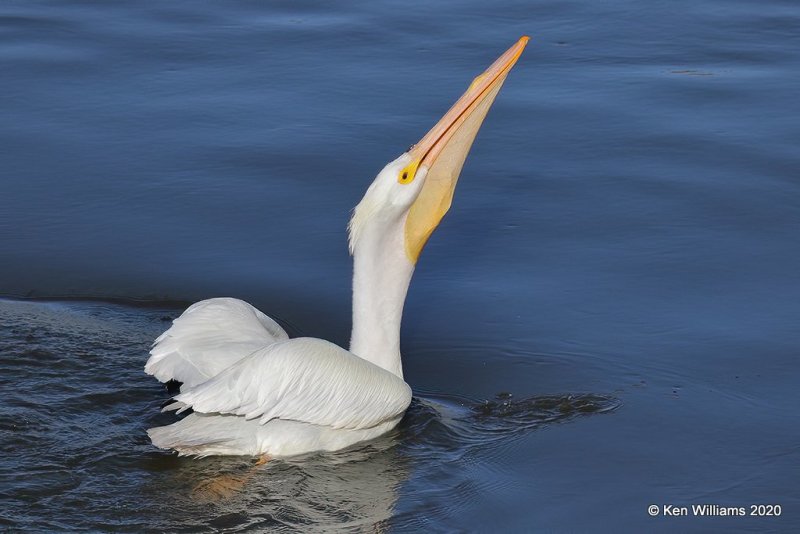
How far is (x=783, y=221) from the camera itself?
208 inches

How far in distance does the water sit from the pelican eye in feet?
2.43

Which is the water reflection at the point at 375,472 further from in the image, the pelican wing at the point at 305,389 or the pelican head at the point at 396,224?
the pelican head at the point at 396,224

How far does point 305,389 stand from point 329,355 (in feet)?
0.42

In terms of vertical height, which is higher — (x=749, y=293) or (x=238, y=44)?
(x=238, y=44)

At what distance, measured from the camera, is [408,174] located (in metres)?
3.93

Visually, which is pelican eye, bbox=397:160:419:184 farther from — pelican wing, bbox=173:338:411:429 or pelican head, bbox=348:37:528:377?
pelican wing, bbox=173:338:411:429

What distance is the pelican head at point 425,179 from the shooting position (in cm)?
390

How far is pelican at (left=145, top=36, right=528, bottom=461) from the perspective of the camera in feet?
12.1

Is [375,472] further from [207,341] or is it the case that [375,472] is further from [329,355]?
[207,341]

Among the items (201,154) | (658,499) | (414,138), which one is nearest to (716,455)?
(658,499)

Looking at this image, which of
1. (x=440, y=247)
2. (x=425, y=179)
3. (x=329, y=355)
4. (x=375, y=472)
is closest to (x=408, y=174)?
(x=425, y=179)

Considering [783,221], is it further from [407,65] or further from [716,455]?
[407,65]

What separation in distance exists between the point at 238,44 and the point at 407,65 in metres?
1.01

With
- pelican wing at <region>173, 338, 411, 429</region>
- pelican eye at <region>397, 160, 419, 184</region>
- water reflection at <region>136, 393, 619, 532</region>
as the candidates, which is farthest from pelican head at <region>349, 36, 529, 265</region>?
water reflection at <region>136, 393, 619, 532</region>
